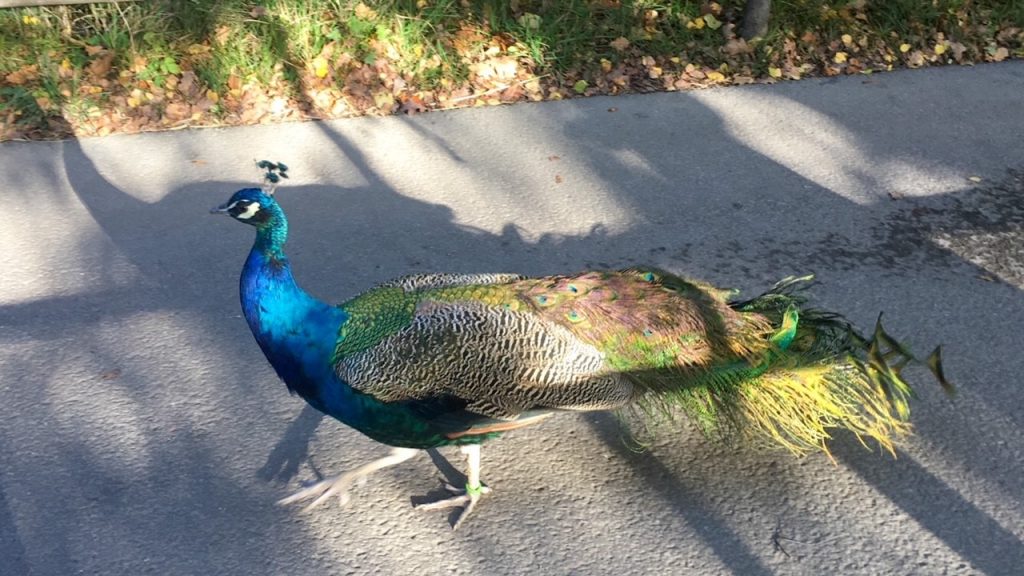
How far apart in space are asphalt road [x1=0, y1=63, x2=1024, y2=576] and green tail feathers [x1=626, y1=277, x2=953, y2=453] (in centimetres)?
20

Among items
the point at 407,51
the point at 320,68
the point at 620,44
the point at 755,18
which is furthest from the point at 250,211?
the point at 755,18

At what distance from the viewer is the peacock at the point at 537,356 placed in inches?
95.2

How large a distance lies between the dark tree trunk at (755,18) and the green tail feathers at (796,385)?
12.1 ft

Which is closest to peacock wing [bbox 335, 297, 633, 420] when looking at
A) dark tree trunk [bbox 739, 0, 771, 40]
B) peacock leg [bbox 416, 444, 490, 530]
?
peacock leg [bbox 416, 444, 490, 530]

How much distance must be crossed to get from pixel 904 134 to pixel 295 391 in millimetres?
3986

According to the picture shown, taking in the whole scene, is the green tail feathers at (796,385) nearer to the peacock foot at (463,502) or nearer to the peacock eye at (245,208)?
the peacock foot at (463,502)

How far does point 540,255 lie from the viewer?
13.2 ft

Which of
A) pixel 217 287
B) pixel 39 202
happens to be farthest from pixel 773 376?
pixel 39 202

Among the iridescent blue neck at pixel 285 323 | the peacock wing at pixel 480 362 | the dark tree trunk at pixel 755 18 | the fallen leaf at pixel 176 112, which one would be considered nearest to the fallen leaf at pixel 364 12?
the fallen leaf at pixel 176 112

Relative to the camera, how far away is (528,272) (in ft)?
12.8

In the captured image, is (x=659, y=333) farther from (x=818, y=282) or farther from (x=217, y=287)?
(x=217, y=287)

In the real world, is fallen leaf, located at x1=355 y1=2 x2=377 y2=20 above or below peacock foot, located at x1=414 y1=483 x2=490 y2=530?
above

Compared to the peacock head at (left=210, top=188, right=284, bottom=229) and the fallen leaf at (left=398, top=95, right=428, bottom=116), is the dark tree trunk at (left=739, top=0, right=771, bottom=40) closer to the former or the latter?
the fallen leaf at (left=398, top=95, right=428, bottom=116)

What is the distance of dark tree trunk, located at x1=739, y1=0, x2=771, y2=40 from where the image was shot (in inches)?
234
